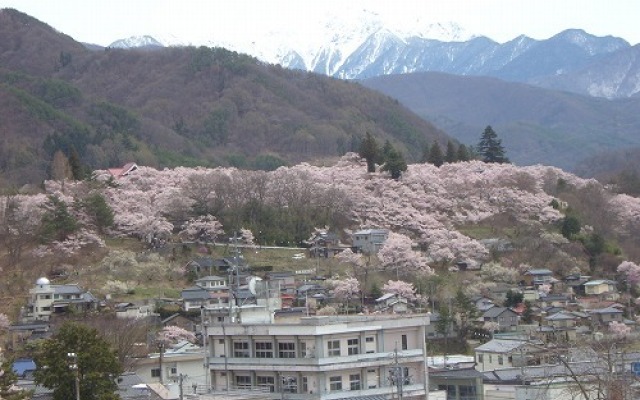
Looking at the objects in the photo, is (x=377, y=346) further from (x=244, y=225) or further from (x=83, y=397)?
(x=244, y=225)

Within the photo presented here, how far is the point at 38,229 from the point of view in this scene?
47656 millimetres

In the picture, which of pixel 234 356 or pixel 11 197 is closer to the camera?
pixel 234 356

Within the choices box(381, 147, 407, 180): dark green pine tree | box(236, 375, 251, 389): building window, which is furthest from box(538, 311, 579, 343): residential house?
box(236, 375, 251, 389): building window

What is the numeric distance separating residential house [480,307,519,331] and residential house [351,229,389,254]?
9.57 metres

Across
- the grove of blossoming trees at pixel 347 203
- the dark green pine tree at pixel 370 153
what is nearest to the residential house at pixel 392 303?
the grove of blossoming trees at pixel 347 203

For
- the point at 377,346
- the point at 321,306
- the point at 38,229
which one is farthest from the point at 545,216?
the point at 377,346

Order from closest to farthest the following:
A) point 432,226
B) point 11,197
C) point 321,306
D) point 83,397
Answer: point 83,397 < point 321,306 < point 11,197 < point 432,226

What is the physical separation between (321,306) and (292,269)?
6.34 metres

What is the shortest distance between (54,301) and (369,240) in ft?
51.2

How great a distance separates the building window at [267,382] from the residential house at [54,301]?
1956 centimetres

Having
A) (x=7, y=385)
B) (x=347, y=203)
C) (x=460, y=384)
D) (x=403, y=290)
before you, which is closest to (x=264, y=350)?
(x=7, y=385)

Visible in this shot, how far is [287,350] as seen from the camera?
21766 millimetres

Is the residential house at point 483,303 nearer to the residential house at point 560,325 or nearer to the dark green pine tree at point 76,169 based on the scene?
the residential house at point 560,325

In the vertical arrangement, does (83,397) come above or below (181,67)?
below
